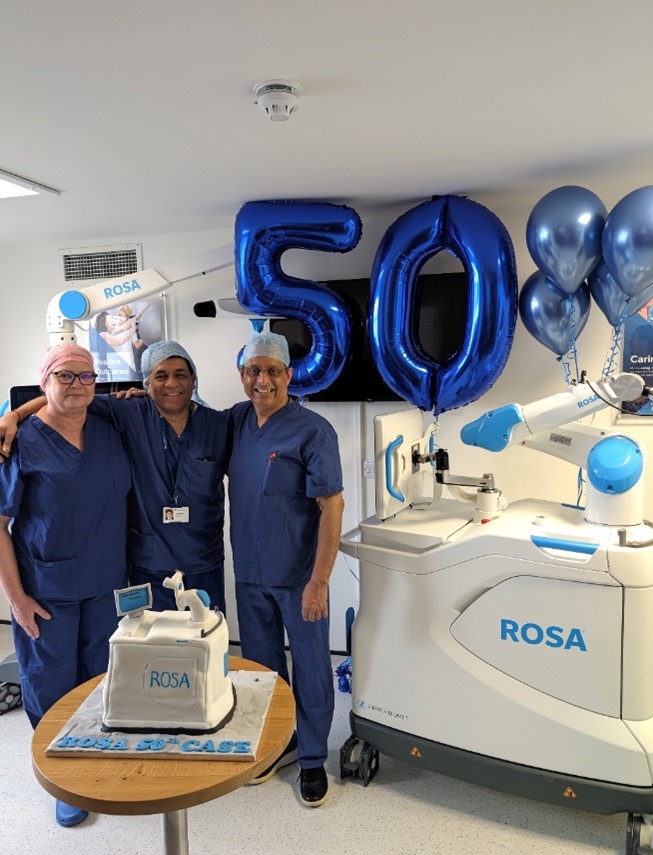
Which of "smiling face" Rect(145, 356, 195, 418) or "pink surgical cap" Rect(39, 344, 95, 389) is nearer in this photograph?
"pink surgical cap" Rect(39, 344, 95, 389)

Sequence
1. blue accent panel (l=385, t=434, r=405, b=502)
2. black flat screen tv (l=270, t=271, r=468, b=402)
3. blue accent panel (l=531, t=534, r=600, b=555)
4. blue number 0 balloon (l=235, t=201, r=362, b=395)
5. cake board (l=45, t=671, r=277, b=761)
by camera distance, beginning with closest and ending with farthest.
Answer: cake board (l=45, t=671, r=277, b=761) < blue accent panel (l=531, t=534, r=600, b=555) < blue accent panel (l=385, t=434, r=405, b=502) < blue number 0 balloon (l=235, t=201, r=362, b=395) < black flat screen tv (l=270, t=271, r=468, b=402)

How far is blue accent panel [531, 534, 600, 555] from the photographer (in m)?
1.89

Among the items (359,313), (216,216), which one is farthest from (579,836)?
(216,216)

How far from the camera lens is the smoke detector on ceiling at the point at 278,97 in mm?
1470

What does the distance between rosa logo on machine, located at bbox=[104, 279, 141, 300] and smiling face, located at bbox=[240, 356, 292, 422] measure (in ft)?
2.61

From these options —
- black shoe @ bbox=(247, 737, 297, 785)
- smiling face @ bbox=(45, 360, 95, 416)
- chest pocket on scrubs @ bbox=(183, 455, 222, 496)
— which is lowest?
black shoe @ bbox=(247, 737, 297, 785)

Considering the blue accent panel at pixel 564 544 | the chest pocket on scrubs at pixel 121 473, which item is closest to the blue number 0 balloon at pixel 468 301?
the blue accent panel at pixel 564 544

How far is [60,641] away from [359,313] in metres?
1.76

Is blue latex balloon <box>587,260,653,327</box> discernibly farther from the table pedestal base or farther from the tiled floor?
the table pedestal base

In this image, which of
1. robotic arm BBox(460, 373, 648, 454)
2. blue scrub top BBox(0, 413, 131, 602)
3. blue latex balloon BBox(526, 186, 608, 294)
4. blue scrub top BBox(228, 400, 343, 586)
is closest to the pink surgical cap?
blue scrub top BBox(0, 413, 131, 602)

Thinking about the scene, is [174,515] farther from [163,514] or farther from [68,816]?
[68,816]

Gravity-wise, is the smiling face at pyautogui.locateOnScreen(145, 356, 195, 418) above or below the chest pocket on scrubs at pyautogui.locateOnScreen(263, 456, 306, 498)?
above

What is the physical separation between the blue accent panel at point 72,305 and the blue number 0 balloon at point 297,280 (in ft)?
2.10

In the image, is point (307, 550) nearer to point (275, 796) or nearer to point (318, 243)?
point (275, 796)
